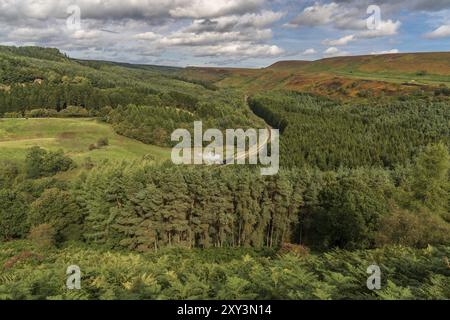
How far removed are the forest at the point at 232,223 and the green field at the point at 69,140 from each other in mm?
1254

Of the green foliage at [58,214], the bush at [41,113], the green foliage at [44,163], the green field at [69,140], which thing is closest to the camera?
the green foliage at [58,214]

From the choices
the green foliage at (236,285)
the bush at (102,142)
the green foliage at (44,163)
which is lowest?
the green foliage at (44,163)

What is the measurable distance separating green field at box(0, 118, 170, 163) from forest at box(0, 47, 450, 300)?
1.25 meters

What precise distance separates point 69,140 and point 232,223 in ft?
278

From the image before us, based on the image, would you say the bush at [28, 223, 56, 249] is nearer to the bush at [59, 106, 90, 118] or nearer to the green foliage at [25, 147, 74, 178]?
the green foliage at [25, 147, 74, 178]

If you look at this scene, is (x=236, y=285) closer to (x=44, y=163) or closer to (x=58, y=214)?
(x=58, y=214)

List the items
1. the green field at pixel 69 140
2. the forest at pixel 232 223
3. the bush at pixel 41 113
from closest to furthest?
the forest at pixel 232 223, the green field at pixel 69 140, the bush at pixel 41 113

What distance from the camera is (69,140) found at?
125 m

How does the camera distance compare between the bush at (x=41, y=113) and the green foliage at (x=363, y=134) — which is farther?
the bush at (x=41, y=113)

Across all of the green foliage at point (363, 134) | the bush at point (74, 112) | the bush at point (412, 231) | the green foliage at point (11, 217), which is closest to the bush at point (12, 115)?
the bush at point (74, 112)

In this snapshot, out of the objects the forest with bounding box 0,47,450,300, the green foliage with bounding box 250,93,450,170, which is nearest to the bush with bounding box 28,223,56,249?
the forest with bounding box 0,47,450,300

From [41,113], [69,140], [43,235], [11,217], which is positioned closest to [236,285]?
[43,235]

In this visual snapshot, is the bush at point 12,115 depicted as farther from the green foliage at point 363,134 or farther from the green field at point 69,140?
the green foliage at point 363,134

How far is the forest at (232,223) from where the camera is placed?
1514 cm
